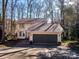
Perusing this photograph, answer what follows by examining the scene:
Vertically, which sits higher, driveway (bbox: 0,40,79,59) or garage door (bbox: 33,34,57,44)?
garage door (bbox: 33,34,57,44)

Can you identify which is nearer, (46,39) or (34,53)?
(34,53)

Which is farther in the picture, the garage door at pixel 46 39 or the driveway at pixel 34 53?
the garage door at pixel 46 39

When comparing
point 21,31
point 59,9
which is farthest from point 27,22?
point 59,9

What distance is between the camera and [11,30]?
52062mm

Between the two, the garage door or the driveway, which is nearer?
the driveway

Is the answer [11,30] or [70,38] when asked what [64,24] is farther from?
[11,30]

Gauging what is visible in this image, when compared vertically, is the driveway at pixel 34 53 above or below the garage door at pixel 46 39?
below

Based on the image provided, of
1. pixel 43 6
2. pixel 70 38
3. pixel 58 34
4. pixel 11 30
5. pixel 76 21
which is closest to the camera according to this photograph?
pixel 58 34

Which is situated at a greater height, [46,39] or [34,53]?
[46,39]

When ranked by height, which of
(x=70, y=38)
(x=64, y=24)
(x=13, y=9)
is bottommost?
(x=70, y=38)

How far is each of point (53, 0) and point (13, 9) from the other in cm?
1028

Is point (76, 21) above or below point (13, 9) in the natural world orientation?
below

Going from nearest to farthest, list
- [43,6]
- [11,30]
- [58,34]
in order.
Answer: [58,34]
[11,30]
[43,6]

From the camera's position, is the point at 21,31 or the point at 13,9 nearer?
the point at 13,9
